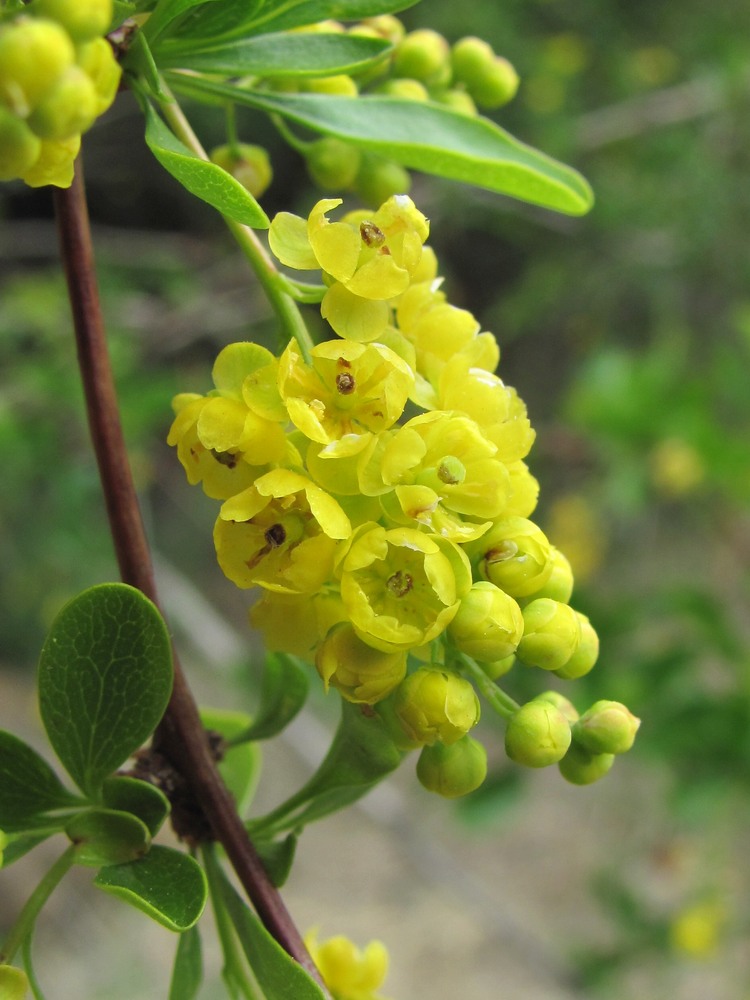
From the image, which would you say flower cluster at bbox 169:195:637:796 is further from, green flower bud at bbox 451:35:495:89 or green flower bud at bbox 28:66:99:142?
green flower bud at bbox 451:35:495:89

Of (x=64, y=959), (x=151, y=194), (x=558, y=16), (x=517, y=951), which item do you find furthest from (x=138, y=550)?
(x=558, y=16)

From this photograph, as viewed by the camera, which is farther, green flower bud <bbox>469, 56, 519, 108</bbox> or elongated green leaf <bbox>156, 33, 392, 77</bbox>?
green flower bud <bbox>469, 56, 519, 108</bbox>

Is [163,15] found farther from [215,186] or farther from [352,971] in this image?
[352,971]

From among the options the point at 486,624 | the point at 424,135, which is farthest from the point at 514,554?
the point at 424,135

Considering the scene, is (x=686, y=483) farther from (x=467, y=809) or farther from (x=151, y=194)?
(x=151, y=194)

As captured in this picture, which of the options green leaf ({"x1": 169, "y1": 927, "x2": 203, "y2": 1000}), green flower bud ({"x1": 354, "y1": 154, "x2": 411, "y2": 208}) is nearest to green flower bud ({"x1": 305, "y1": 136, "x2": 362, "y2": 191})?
green flower bud ({"x1": 354, "y1": 154, "x2": 411, "y2": 208})

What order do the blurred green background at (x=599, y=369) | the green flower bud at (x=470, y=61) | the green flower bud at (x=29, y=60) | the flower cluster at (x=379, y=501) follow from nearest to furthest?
the green flower bud at (x=29, y=60), the flower cluster at (x=379, y=501), the green flower bud at (x=470, y=61), the blurred green background at (x=599, y=369)

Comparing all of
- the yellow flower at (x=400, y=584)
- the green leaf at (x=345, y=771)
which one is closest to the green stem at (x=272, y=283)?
the yellow flower at (x=400, y=584)

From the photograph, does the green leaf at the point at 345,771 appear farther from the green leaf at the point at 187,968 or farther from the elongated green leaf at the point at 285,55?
→ the elongated green leaf at the point at 285,55
